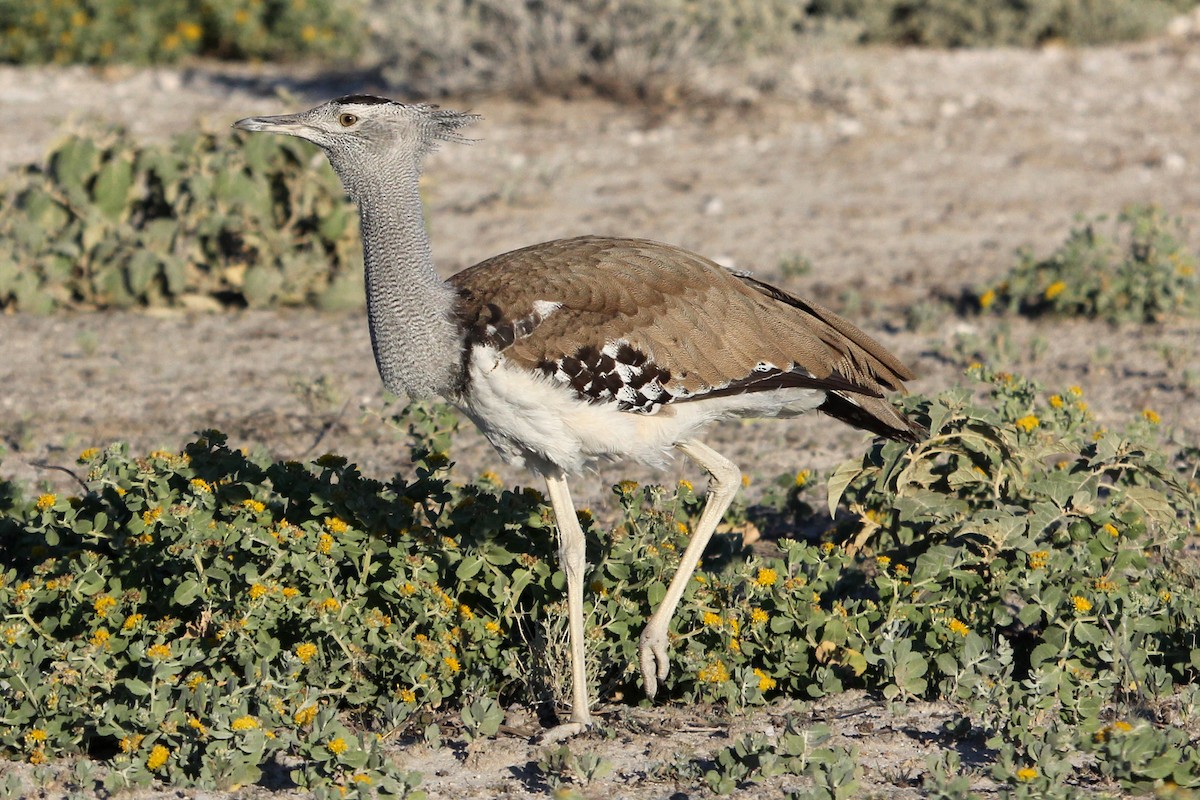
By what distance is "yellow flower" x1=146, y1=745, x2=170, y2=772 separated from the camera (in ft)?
10.3

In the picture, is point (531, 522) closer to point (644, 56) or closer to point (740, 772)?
point (740, 772)

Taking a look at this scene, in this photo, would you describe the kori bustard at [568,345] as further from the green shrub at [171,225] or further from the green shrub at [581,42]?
the green shrub at [581,42]

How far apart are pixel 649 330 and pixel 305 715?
49.0 inches

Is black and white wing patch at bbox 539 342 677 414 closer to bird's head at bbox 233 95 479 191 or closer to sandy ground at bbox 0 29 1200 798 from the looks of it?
bird's head at bbox 233 95 479 191

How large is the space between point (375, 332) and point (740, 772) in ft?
4.48

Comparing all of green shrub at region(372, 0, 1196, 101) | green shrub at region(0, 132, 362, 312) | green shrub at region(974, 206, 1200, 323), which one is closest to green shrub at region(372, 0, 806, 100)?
green shrub at region(372, 0, 1196, 101)

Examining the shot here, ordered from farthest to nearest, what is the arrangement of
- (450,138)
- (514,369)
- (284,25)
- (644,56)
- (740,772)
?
(284,25) < (644,56) < (450,138) < (514,369) < (740,772)

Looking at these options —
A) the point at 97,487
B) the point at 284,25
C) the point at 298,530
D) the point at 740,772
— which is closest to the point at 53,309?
the point at 97,487

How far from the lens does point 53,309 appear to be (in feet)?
22.3

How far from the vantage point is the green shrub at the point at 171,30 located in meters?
11.6

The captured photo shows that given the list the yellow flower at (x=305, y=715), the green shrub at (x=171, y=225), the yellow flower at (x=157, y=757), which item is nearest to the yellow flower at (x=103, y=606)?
the yellow flower at (x=157, y=757)

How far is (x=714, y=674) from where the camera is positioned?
3.59m

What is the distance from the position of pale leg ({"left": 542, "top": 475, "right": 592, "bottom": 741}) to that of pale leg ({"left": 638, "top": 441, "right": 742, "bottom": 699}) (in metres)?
0.18

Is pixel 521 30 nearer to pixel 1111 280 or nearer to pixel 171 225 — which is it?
pixel 171 225
